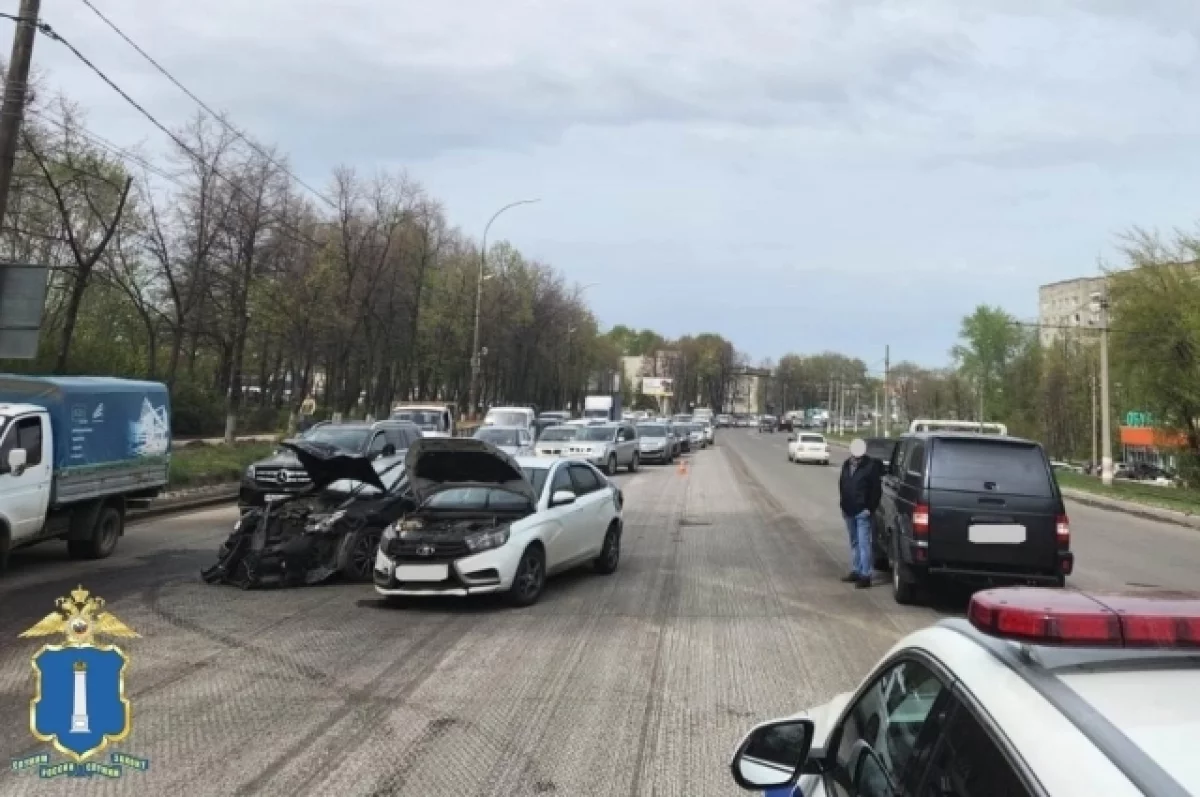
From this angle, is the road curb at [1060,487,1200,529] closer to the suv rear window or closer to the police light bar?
the suv rear window

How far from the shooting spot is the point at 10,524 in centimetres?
1088

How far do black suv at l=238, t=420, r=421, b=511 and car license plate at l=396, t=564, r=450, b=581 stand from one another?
709cm

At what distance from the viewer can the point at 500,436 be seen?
29.1 m

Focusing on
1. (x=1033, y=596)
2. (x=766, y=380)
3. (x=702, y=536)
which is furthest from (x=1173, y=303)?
(x=766, y=380)

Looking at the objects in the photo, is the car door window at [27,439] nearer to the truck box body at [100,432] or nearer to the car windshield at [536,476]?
the truck box body at [100,432]

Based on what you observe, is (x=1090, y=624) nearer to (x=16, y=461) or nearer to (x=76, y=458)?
(x=16, y=461)


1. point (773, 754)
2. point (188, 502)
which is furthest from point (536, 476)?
point (188, 502)

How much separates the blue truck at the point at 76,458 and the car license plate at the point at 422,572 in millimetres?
4483

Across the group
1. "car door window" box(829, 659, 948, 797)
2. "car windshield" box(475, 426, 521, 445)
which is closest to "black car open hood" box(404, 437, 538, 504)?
"car door window" box(829, 659, 948, 797)

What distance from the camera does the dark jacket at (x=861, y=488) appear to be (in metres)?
11.4

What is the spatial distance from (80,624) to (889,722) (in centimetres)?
488

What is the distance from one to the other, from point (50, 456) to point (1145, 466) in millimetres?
79435

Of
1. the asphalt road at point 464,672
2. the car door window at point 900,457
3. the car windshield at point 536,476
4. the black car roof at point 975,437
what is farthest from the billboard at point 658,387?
the black car roof at point 975,437

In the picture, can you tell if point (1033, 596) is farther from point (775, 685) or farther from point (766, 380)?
point (766, 380)
